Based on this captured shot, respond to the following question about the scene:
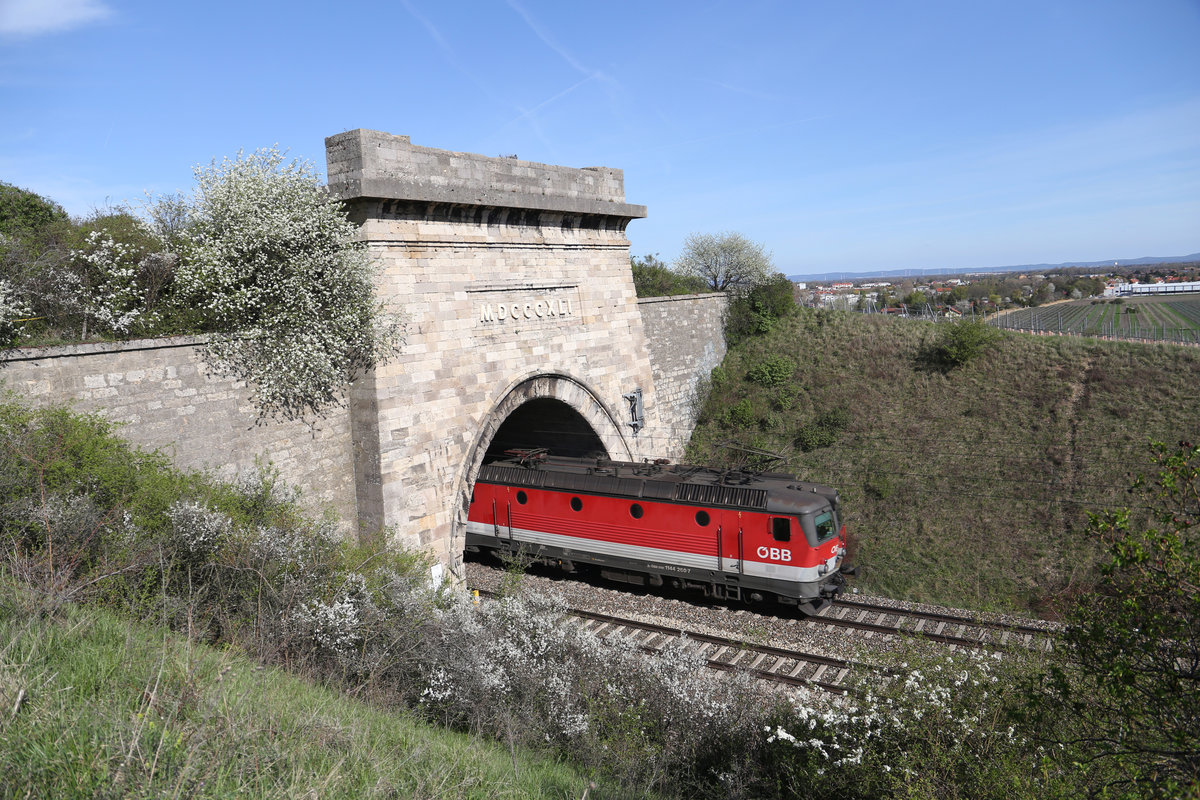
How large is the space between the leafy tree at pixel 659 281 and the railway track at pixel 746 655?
19.5 m

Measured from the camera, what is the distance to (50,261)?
10219 mm

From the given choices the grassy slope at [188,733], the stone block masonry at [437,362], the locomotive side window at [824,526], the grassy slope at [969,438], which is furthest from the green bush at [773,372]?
the grassy slope at [188,733]

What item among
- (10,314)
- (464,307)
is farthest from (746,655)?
(10,314)

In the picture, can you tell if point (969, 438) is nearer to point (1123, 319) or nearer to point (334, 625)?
point (334, 625)

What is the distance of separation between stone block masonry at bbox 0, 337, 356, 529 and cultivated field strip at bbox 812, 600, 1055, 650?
9.07 metres

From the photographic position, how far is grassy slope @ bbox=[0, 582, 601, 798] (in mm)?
3564

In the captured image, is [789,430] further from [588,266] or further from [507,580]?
[507,580]

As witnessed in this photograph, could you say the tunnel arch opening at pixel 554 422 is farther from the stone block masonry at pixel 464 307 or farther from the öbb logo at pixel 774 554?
the öbb logo at pixel 774 554

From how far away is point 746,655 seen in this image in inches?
428

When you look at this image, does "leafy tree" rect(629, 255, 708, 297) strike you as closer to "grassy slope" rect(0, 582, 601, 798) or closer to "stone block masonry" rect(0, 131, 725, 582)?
"stone block masonry" rect(0, 131, 725, 582)

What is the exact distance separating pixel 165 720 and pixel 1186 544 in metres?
5.88

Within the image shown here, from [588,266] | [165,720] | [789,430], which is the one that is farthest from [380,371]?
[789,430]

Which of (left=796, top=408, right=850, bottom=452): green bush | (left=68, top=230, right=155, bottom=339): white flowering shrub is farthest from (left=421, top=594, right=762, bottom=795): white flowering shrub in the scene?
(left=796, top=408, right=850, bottom=452): green bush

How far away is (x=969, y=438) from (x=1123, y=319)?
20.9 meters
